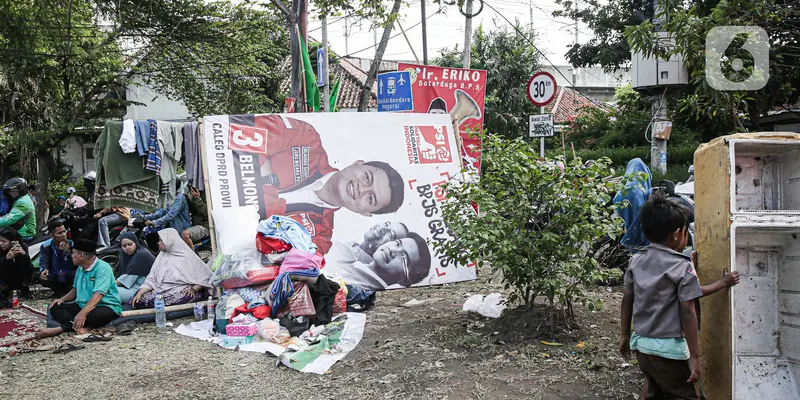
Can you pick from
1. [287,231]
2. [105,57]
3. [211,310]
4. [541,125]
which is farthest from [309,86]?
[105,57]

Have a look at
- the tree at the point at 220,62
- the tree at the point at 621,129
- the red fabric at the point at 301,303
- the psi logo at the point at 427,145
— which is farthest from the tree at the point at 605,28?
the red fabric at the point at 301,303

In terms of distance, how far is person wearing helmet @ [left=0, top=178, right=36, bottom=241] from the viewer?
317 inches

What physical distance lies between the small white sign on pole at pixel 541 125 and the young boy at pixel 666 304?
18.6 feet

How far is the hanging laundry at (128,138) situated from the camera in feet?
22.5

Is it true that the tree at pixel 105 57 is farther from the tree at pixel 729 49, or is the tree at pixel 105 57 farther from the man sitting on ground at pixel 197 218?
the tree at pixel 729 49

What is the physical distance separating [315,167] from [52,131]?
1149 cm

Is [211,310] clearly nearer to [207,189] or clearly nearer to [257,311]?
[257,311]

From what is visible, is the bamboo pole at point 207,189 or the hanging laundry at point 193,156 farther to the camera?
the hanging laundry at point 193,156

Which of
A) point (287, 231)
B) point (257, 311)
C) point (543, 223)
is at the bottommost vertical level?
point (257, 311)

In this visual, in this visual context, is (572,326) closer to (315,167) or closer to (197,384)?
(197,384)

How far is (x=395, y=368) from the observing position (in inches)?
174

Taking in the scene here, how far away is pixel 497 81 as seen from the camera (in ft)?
80.6

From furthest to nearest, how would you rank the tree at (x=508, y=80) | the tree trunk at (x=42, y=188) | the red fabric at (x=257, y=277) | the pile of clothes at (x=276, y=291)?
the tree at (x=508, y=80) → the tree trunk at (x=42, y=188) → the red fabric at (x=257, y=277) → the pile of clothes at (x=276, y=291)

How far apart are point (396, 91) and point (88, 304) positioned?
501 centimetres
